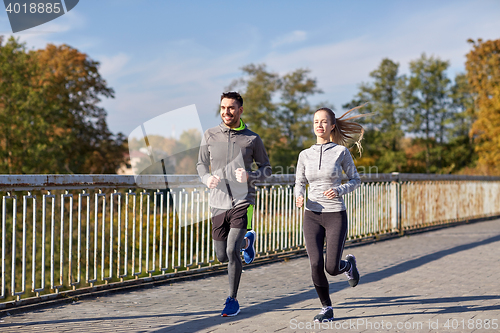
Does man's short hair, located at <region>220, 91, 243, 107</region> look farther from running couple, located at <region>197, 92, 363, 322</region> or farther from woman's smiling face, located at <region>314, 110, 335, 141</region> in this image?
woman's smiling face, located at <region>314, 110, 335, 141</region>

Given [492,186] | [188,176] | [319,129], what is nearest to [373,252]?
[188,176]

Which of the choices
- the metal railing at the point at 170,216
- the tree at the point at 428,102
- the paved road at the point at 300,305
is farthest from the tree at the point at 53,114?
the tree at the point at 428,102

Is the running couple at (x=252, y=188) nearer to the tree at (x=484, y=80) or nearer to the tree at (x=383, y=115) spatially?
the tree at (x=484, y=80)

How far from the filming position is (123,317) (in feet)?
16.1

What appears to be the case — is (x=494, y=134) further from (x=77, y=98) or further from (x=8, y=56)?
(x=8, y=56)

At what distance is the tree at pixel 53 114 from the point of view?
102 ft

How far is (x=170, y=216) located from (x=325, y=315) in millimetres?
3403

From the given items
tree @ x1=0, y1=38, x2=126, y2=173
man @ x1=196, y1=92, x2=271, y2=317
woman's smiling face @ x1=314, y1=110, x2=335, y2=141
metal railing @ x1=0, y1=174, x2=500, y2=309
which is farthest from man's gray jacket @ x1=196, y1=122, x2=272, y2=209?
tree @ x1=0, y1=38, x2=126, y2=173

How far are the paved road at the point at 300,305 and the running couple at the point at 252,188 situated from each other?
35cm

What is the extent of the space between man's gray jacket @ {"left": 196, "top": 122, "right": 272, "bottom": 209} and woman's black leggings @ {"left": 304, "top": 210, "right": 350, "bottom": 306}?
612 mm

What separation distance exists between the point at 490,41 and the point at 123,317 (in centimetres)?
4996

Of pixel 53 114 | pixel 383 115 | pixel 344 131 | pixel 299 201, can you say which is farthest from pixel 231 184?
pixel 383 115

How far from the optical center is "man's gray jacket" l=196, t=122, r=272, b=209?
4.88 meters

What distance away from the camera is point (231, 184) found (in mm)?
4875
